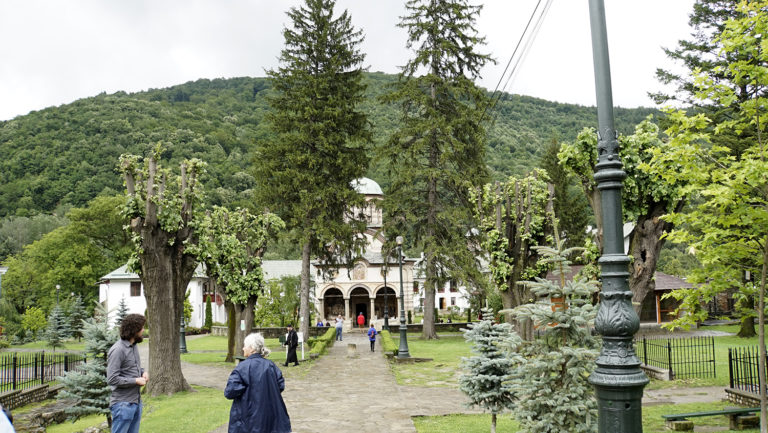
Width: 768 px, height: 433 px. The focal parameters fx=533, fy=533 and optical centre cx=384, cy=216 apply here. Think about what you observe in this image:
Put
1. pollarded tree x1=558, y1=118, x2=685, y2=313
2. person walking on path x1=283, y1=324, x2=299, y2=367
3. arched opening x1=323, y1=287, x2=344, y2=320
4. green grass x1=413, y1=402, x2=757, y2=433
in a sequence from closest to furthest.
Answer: green grass x1=413, y1=402, x2=757, y2=433
pollarded tree x1=558, y1=118, x2=685, y2=313
person walking on path x1=283, y1=324, x2=299, y2=367
arched opening x1=323, y1=287, x2=344, y2=320

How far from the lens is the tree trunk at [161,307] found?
14.2 meters

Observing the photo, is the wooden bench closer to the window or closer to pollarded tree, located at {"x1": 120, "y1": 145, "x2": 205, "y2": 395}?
pollarded tree, located at {"x1": 120, "y1": 145, "x2": 205, "y2": 395}

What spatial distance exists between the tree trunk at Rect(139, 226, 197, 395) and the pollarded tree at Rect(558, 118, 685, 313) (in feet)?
34.2

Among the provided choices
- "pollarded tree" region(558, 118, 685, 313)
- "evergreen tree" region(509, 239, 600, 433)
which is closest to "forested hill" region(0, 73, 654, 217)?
"pollarded tree" region(558, 118, 685, 313)

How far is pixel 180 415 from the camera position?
1166 cm

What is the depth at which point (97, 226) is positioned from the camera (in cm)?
5450

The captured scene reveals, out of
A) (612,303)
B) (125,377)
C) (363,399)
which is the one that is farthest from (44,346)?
(612,303)

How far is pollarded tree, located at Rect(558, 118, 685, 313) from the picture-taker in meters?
11.1

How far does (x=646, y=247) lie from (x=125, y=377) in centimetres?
1025

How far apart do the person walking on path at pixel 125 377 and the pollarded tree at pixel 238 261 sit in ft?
46.6

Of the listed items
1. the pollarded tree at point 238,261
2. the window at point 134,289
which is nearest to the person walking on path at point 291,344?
the pollarded tree at point 238,261

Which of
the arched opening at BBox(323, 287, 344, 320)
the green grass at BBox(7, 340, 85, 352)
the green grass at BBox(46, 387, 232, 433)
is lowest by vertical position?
the green grass at BBox(7, 340, 85, 352)

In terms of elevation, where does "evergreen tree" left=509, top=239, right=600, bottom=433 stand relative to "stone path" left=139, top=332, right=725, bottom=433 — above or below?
above

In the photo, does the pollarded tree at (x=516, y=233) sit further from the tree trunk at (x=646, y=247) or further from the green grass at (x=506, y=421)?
the green grass at (x=506, y=421)
